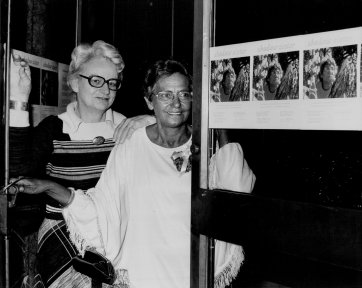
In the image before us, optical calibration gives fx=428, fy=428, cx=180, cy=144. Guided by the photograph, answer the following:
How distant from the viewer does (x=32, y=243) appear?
80.7 inches

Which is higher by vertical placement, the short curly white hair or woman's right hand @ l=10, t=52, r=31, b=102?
the short curly white hair

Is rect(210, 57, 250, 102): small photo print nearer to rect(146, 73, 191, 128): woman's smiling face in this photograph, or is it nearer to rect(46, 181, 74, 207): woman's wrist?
rect(146, 73, 191, 128): woman's smiling face

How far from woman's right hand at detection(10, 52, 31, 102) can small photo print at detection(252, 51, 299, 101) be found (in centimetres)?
99

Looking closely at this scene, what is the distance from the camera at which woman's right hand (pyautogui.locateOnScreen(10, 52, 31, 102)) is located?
5.88 feet

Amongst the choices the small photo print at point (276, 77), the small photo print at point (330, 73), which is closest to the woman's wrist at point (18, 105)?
the small photo print at point (276, 77)

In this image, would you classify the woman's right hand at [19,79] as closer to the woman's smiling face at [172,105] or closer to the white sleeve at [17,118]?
the white sleeve at [17,118]

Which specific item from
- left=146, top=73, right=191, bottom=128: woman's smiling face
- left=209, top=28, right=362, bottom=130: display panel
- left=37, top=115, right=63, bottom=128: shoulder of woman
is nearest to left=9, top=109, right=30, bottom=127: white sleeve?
left=37, top=115, right=63, bottom=128: shoulder of woman

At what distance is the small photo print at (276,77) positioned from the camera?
1.34m

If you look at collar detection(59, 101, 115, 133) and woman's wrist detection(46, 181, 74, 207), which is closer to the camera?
woman's wrist detection(46, 181, 74, 207)

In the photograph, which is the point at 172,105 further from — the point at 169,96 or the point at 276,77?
the point at 276,77

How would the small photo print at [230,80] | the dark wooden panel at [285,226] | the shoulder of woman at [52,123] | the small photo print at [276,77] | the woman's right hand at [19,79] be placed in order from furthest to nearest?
the shoulder of woman at [52,123] < the woman's right hand at [19,79] < the small photo print at [230,80] < the small photo print at [276,77] < the dark wooden panel at [285,226]

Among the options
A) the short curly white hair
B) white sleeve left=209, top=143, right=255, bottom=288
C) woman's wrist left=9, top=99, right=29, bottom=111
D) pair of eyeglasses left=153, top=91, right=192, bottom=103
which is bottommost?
white sleeve left=209, top=143, right=255, bottom=288

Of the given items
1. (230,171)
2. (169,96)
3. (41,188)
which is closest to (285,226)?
(230,171)

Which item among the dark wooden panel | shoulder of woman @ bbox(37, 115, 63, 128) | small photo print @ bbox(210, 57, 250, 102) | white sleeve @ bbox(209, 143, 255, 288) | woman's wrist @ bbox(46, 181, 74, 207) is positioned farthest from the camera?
shoulder of woman @ bbox(37, 115, 63, 128)
